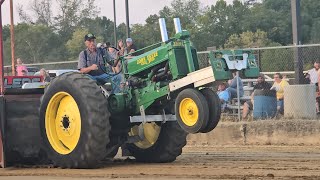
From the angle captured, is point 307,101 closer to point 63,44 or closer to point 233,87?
point 233,87

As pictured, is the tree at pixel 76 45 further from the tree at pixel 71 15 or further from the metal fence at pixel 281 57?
the metal fence at pixel 281 57

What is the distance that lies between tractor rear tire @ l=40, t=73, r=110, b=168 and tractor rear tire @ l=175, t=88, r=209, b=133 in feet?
3.30

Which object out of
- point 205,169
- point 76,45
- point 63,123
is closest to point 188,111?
point 205,169

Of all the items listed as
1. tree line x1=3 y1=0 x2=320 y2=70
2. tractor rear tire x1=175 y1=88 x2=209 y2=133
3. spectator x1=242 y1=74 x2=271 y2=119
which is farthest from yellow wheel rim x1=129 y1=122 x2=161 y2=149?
tree line x1=3 y1=0 x2=320 y2=70

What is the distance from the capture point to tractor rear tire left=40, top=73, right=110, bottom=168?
10.0 metres

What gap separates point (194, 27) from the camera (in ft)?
148

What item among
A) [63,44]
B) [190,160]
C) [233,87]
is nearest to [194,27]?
[63,44]

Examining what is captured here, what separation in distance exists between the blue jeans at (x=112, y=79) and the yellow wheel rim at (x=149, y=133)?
2.50 ft

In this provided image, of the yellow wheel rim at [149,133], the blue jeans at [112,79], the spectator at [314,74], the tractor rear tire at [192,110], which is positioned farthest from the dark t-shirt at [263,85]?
the tractor rear tire at [192,110]

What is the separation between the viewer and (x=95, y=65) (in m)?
11.0

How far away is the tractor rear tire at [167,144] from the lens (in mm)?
11320

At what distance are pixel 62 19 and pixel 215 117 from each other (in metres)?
41.4

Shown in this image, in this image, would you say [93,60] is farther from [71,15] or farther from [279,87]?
[71,15]

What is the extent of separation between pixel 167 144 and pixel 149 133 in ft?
1.34
